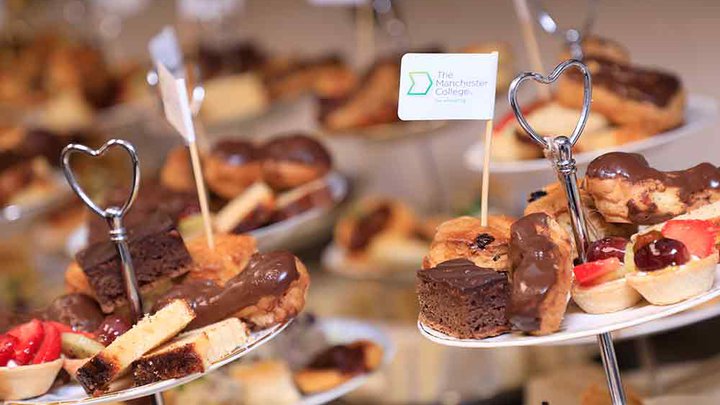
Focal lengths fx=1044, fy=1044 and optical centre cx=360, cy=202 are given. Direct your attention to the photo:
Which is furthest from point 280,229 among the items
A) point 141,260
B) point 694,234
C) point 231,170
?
point 694,234

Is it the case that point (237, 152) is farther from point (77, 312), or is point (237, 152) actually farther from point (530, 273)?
point (530, 273)

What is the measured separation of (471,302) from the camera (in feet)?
5.15

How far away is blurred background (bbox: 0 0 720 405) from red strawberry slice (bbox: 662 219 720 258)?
0.23m

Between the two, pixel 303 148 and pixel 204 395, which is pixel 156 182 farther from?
pixel 204 395

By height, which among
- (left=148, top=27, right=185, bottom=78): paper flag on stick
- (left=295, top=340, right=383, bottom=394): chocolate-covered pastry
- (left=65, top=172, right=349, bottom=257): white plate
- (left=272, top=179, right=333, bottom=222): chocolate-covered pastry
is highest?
(left=148, top=27, right=185, bottom=78): paper flag on stick

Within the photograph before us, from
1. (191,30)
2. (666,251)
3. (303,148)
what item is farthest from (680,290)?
(191,30)

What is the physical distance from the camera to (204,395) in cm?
232

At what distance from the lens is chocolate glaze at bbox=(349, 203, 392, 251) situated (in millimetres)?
3268

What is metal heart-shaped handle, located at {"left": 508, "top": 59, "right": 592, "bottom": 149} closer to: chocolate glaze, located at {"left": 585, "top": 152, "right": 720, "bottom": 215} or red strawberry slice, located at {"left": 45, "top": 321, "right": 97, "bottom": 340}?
chocolate glaze, located at {"left": 585, "top": 152, "right": 720, "bottom": 215}

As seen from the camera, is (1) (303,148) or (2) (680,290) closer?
(2) (680,290)

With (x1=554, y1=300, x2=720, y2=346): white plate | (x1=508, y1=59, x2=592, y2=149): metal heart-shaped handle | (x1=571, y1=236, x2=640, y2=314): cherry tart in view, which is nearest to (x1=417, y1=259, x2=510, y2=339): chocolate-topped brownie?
(x1=571, y1=236, x2=640, y2=314): cherry tart

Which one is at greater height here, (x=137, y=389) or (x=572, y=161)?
(x=572, y=161)

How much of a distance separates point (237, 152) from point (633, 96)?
1.01 meters

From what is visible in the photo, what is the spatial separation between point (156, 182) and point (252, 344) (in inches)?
48.1
